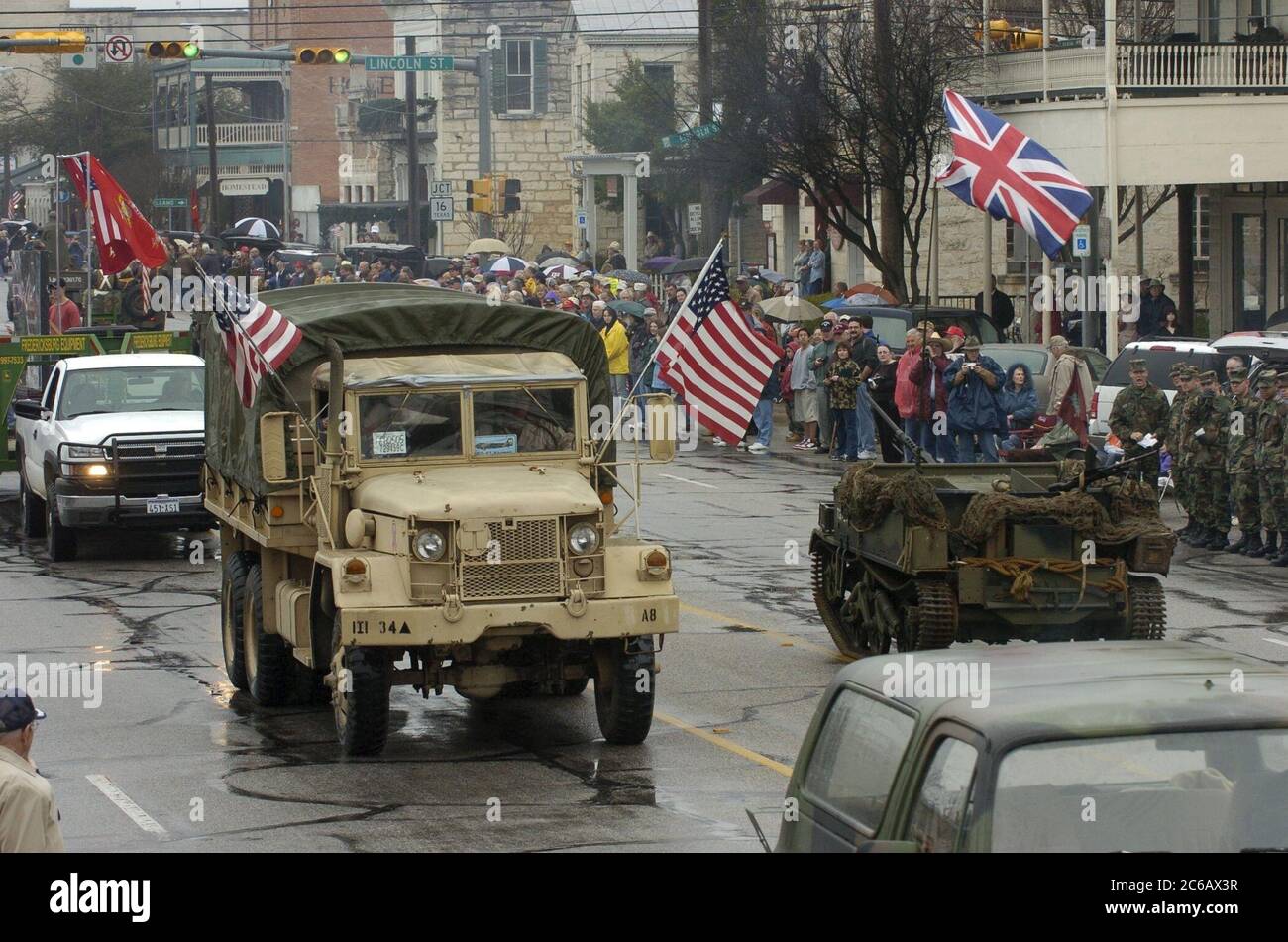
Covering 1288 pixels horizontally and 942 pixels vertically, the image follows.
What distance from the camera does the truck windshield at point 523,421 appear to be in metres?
12.6

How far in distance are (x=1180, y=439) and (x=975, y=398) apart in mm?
4150

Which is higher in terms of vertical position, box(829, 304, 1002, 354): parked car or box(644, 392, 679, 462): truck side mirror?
box(829, 304, 1002, 354): parked car

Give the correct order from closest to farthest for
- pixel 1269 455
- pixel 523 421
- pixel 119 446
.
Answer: pixel 523 421, pixel 1269 455, pixel 119 446

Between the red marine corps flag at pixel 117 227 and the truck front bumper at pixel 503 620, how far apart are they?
18290mm

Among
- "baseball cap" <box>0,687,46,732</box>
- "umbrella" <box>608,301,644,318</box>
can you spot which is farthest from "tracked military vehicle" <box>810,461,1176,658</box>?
"umbrella" <box>608,301,644,318</box>

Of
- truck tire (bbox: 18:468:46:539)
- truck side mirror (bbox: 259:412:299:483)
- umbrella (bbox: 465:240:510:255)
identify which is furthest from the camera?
umbrella (bbox: 465:240:510:255)

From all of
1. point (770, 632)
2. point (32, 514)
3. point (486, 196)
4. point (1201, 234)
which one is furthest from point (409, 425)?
point (486, 196)

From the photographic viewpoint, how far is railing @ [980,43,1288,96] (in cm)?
3272

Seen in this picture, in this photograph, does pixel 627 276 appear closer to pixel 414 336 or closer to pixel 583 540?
pixel 414 336

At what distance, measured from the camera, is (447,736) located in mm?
12711

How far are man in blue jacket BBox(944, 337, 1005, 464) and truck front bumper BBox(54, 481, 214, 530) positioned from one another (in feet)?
29.7

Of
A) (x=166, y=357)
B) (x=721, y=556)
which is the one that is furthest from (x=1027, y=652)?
(x=166, y=357)

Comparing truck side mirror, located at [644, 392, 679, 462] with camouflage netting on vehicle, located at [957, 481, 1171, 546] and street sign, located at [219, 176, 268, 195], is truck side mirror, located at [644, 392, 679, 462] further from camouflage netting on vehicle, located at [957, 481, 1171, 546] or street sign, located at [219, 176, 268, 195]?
street sign, located at [219, 176, 268, 195]

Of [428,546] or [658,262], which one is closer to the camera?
[428,546]
